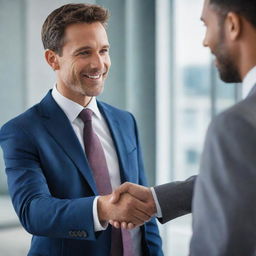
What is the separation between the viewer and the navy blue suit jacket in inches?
63.4

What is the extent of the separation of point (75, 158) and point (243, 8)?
76cm

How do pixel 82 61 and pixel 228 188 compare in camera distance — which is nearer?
pixel 228 188

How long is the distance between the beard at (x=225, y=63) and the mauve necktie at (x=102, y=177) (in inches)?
24.7

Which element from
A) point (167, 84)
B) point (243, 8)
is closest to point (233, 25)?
point (243, 8)

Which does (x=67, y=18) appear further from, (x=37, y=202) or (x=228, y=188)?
(x=228, y=188)

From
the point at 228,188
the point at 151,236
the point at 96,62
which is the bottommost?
the point at 151,236

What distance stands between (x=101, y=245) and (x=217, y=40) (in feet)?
2.61

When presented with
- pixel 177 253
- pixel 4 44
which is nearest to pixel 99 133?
pixel 4 44

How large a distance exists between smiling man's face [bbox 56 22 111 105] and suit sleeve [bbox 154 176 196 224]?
413mm

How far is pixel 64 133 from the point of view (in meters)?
1.73

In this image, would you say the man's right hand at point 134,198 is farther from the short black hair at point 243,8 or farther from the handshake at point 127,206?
the short black hair at point 243,8

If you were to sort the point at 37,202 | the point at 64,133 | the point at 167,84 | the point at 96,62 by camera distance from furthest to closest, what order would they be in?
1. the point at 167,84
2. the point at 96,62
3. the point at 64,133
4. the point at 37,202

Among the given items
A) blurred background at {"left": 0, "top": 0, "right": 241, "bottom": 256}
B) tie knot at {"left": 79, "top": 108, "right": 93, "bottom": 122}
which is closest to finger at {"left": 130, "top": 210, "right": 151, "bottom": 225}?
tie knot at {"left": 79, "top": 108, "right": 93, "bottom": 122}

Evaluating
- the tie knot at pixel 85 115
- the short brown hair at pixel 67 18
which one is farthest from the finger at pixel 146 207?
the short brown hair at pixel 67 18
